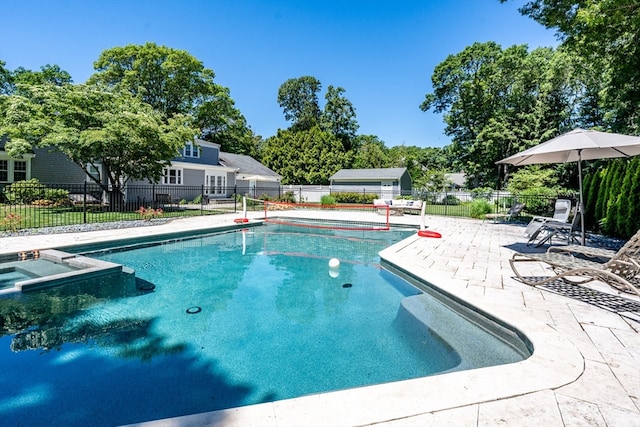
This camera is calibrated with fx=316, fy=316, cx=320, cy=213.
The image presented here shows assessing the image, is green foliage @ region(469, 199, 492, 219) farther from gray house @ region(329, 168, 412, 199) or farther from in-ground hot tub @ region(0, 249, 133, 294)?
gray house @ region(329, 168, 412, 199)

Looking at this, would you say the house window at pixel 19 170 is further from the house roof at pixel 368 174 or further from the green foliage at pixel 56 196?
the house roof at pixel 368 174

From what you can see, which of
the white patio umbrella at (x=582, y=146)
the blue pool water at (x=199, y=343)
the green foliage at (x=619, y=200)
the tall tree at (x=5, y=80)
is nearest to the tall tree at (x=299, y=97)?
the tall tree at (x=5, y=80)

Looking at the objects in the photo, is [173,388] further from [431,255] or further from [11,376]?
[431,255]

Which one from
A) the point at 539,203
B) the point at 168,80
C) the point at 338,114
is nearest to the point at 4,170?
the point at 168,80

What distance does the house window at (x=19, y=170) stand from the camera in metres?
16.7

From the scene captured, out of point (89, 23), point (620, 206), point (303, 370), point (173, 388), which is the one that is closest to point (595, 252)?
point (303, 370)

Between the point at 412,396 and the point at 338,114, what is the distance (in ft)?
144

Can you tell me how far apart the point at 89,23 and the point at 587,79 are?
3030cm

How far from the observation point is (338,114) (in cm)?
4322

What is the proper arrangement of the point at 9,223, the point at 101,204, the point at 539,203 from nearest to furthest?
the point at 9,223
the point at 101,204
the point at 539,203

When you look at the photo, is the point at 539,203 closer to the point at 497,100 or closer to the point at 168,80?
the point at 497,100

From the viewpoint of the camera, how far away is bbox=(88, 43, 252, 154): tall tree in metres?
28.7

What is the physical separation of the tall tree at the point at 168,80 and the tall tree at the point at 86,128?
15.0 metres

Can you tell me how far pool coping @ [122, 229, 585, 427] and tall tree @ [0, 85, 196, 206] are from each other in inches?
530
